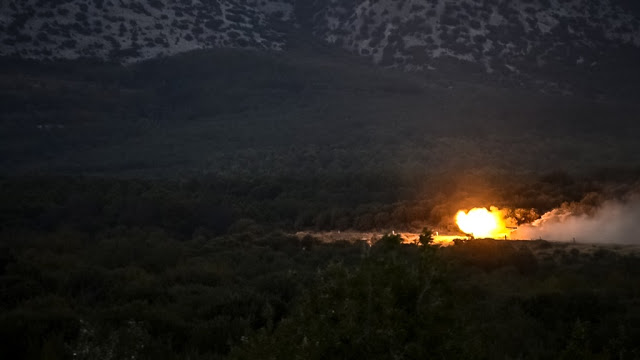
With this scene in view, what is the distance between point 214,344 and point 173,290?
17.1ft

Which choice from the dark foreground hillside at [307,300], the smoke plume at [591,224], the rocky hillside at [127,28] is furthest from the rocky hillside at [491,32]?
the dark foreground hillside at [307,300]

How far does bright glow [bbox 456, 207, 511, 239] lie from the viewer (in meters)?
38.8

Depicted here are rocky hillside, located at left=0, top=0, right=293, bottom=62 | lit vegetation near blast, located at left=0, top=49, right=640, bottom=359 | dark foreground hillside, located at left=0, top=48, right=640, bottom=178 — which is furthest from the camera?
rocky hillside, located at left=0, top=0, right=293, bottom=62

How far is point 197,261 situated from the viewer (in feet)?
83.6

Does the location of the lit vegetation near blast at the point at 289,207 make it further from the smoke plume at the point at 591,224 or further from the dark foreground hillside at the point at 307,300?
the smoke plume at the point at 591,224

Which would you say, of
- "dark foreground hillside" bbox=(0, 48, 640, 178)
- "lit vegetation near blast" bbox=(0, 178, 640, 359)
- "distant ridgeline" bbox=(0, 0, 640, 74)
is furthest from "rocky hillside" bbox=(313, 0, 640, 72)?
"lit vegetation near blast" bbox=(0, 178, 640, 359)

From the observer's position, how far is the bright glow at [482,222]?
38819mm

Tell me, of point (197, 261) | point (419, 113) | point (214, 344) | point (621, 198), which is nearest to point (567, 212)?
point (621, 198)

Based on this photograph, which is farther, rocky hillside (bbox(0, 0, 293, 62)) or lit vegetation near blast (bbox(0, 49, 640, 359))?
rocky hillside (bbox(0, 0, 293, 62))

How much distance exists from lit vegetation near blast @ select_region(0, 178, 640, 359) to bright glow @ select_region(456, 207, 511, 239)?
7.49 metres

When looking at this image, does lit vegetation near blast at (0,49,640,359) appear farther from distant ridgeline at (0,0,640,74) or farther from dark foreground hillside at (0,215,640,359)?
distant ridgeline at (0,0,640,74)

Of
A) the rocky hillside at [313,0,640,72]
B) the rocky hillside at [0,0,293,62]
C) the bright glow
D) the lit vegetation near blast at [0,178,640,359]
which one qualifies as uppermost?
the rocky hillside at [313,0,640,72]

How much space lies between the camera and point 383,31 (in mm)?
109938

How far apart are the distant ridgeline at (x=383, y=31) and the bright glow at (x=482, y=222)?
62458mm
